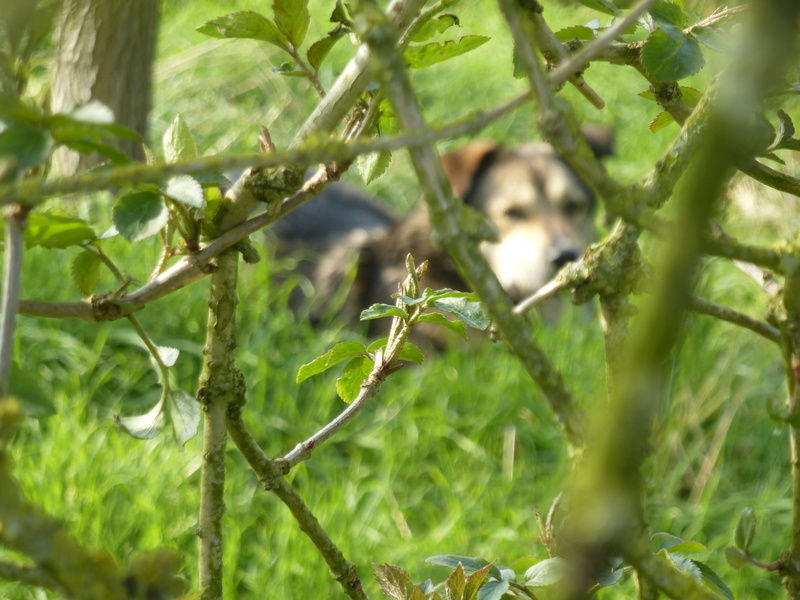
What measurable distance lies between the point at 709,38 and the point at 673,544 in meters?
0.34

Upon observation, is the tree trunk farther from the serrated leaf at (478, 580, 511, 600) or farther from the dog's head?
the serrated leaf at (478, 580, 511, 600)

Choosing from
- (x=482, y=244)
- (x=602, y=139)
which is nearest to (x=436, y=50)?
(x=482, y=244)

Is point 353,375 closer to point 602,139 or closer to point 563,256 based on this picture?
point 563,256

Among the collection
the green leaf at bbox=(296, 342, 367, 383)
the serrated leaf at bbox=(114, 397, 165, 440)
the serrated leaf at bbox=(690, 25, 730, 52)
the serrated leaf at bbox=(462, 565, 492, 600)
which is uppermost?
the serrated leaf at bbox=(690, 25, 730, 52)

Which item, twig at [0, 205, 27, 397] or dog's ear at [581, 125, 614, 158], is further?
dog's ear at [581, 125, 614, 158]

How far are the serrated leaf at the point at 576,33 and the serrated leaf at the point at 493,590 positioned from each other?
0.37 metres

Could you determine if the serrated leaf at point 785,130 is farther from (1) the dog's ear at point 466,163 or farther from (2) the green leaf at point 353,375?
(1) the dog's ear at point 466,163

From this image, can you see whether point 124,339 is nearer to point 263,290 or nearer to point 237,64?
point 263,290

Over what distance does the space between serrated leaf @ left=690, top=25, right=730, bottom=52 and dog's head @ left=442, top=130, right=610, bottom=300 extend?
2.57 m

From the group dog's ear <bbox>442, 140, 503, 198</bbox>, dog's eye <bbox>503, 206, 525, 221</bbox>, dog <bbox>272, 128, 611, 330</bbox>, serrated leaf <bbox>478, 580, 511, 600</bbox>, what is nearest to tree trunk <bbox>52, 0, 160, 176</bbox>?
dog <bbox>272, 128, 611, 330</bbox>

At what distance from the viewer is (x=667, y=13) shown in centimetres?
61

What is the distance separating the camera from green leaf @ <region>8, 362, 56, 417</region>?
0.43 m

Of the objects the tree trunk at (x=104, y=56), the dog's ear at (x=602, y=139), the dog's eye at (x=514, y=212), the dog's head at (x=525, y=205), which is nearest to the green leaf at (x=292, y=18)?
Result: the tree trunk at (x=104, y=56)

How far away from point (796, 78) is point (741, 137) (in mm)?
440
